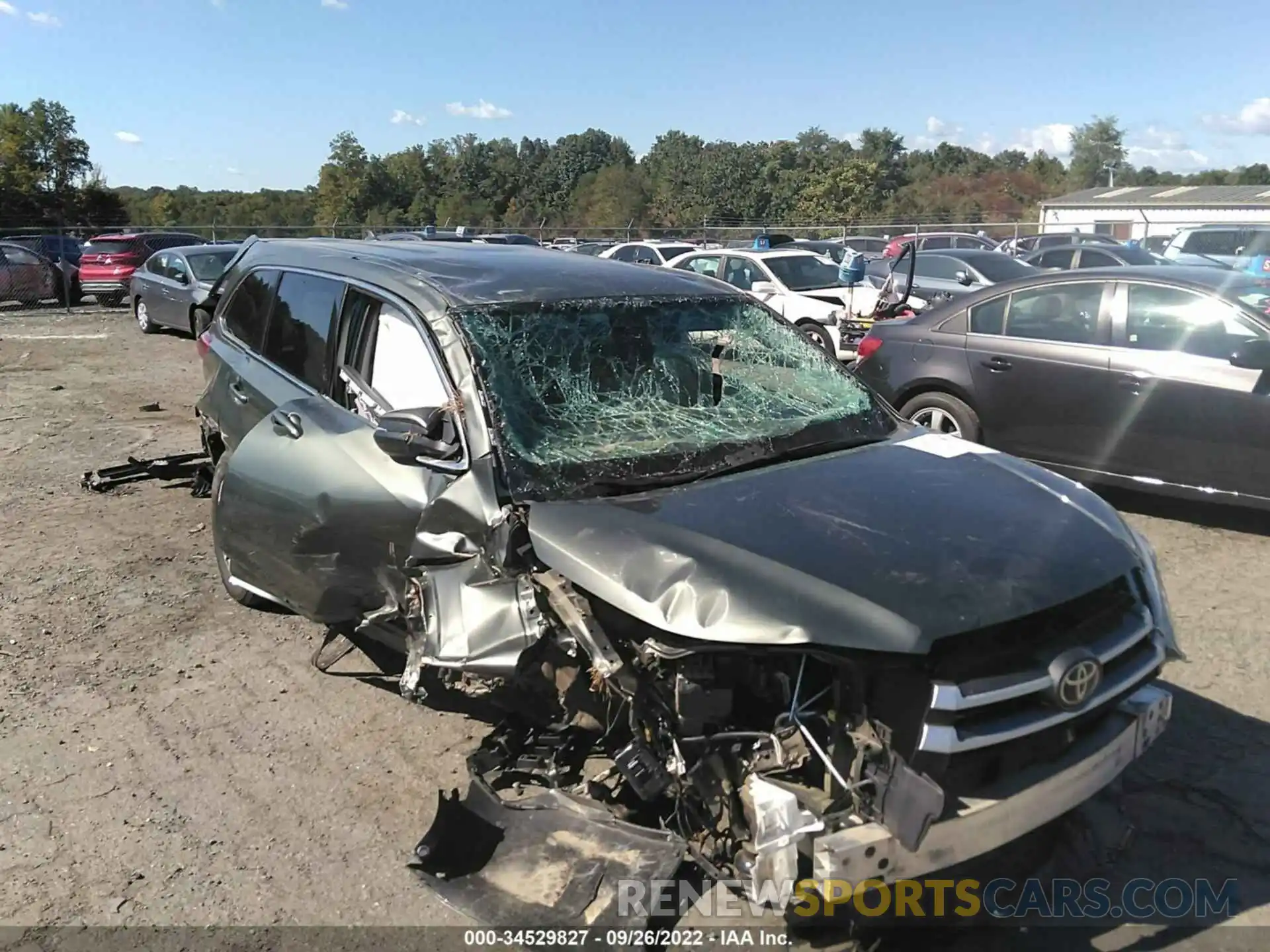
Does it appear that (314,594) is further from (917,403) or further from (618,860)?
(917,403)

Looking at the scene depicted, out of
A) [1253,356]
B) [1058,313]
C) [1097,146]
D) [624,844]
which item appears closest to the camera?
[624,844]

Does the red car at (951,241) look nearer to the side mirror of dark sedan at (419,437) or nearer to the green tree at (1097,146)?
the side mirror of dark sedan at (419,437)

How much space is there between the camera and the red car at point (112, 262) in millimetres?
21453

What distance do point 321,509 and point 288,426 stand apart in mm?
492

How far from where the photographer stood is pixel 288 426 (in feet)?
13.4

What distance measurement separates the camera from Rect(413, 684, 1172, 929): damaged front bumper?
7.99 ft

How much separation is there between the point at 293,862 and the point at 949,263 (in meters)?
14.9

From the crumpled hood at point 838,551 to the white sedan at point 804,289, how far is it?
922cm

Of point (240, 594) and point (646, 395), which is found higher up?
point (646, 395)

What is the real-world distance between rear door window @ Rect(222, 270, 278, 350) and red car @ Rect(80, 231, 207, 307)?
1779 cm

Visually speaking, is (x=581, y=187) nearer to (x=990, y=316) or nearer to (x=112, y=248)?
(x=112, y=248)

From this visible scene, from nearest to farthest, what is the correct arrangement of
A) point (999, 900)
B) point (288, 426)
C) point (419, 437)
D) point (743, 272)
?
point (999, 900) < point (419, 437) < point (288, 426) < point (743, 272)

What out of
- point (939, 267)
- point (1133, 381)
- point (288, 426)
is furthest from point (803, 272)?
point (288, 426)

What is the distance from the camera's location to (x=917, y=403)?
7.49 metres
